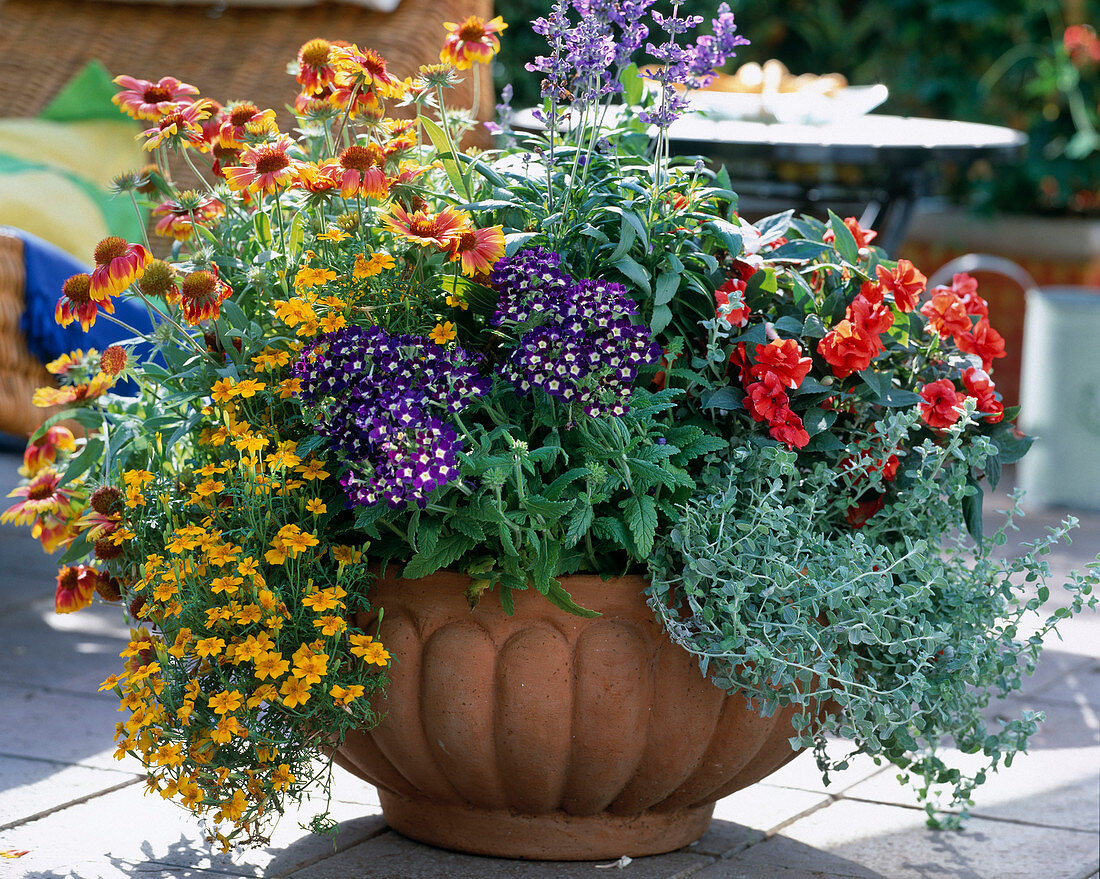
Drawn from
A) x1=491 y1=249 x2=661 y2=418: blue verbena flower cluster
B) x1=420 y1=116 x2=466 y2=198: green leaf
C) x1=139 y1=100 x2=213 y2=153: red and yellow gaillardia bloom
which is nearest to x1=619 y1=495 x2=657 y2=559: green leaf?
x1=491 y1=249 x2=661 y2=418: blue verbena flower cluster

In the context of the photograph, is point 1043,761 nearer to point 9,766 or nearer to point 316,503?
point 316,503

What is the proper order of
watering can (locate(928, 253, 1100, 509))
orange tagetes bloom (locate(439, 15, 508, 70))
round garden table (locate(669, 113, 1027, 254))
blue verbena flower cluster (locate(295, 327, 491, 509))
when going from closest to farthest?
blue verbena flower cluster (locate(295, 327, 491, 509)) → orange tagetes bloom (locate(439, 15, 508, 70)) → round garden table (locate(669, 113, 1027, 254)) → watering can (locate(928, 253, 1100, 509))

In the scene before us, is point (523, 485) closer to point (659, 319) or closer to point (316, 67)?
point (659, 319)

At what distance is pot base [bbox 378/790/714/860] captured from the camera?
1678 millimetres

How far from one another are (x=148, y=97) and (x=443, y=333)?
0.57 metres

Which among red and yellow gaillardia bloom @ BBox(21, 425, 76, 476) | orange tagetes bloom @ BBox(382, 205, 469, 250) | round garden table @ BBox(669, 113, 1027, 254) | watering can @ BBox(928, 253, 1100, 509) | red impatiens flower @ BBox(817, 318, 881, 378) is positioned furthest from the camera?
watering can @ BBox(928, 253, 1100, 509)

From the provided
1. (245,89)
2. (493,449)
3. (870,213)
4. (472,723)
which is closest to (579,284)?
(493,449)

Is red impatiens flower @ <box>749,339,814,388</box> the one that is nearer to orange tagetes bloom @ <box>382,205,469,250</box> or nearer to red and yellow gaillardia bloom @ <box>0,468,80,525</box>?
orange tagetes bloom @ <box>382,205,469,250</box>

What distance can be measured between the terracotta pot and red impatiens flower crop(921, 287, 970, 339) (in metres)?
0.55

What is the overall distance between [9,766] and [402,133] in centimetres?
113

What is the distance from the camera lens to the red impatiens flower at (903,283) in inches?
66.1

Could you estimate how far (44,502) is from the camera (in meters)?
1.76

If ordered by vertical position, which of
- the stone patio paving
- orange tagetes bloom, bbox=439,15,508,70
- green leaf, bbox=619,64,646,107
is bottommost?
the stone patio paving

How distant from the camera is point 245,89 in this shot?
3434mm
